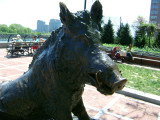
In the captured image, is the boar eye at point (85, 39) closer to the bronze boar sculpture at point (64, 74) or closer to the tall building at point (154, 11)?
the bronze boar sculpture at point (64, 74)

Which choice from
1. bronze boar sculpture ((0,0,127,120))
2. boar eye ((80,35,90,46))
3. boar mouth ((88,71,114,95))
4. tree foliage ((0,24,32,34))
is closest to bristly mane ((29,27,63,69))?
bronze boar sculpture ((0,0,127,120))

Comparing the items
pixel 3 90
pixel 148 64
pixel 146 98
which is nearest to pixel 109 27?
pixel 148 64

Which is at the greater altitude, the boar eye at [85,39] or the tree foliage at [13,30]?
the tree foliage at [13,30]

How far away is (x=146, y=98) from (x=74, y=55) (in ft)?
14.6

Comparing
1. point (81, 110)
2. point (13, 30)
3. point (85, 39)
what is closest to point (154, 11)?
point (13, 30)

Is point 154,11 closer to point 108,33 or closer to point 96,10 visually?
point 108,33

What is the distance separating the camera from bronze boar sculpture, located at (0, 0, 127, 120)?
4.10 ft

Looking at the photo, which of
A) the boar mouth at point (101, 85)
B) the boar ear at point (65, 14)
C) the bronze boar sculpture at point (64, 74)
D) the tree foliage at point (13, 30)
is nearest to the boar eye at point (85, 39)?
the bronze boar sculpture at point (64, 74)

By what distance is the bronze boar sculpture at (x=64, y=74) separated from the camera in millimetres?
1249

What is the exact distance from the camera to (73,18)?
1444 millimetres

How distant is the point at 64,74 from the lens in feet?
5.12

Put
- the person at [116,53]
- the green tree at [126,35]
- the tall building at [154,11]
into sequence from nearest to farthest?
1. the person at [116,53]
2. the green tree at [126,35]
3. the tall building at [154,11]

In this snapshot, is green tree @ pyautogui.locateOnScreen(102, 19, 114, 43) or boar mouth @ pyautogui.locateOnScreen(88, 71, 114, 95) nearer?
boar mouth @ pyautogui.locateOnScreen(88, 71, 114, 95)

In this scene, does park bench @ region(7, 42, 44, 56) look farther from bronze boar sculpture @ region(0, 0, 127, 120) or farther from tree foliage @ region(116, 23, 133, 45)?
tree foliage @ region(116, 23, 133, 45)
